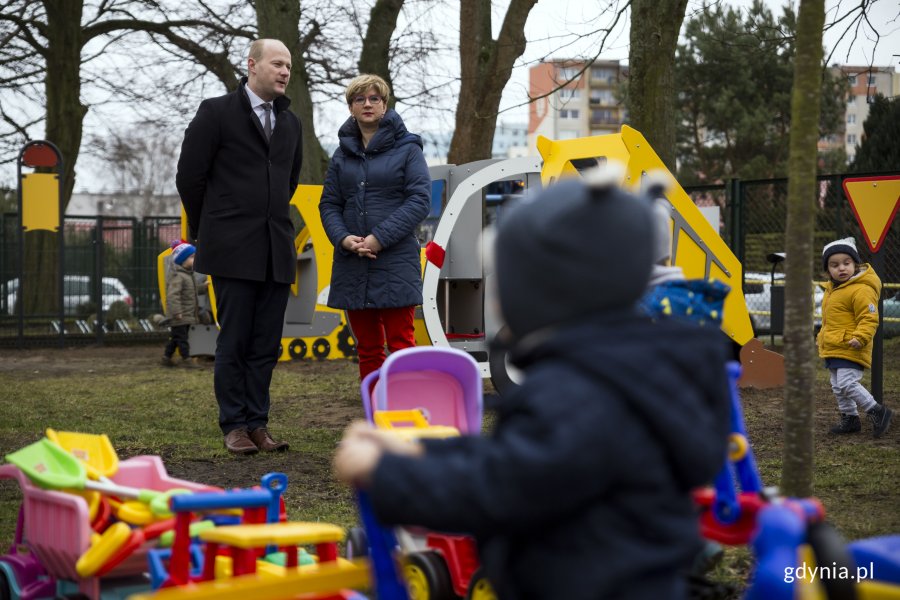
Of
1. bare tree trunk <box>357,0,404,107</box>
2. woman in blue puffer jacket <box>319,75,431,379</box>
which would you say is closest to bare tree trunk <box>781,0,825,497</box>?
woman in blue puffer jacket <box>319,75,431,379</box>

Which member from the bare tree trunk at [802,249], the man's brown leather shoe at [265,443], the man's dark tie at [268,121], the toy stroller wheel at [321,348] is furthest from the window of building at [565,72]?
the bare tree trunk at [802,249]

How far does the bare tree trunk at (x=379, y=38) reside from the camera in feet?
55.3

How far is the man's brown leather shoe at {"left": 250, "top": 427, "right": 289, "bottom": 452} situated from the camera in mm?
6129

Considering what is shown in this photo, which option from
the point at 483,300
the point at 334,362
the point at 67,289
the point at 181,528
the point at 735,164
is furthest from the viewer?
the point at 735,164

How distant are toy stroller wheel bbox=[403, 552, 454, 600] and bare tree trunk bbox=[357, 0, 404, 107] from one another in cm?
1398

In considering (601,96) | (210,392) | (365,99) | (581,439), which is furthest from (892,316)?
(601,96)

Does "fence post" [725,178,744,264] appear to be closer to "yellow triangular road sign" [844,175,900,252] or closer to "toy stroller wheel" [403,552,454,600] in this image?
"yellow triangular road sign" [844,175,900,252]

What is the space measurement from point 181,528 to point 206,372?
30.6 ft

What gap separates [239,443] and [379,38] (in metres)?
11.9

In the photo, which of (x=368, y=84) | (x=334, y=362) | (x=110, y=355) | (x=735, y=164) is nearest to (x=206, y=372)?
(x=334, y=362)

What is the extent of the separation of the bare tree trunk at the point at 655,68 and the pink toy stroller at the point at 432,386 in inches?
284

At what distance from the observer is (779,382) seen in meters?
9.66

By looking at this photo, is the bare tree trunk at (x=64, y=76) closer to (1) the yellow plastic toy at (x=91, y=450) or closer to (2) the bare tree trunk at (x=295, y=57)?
(2) the bare tree trunk at (x=295, y=57)

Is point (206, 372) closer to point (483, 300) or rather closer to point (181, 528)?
point (483, 300)
